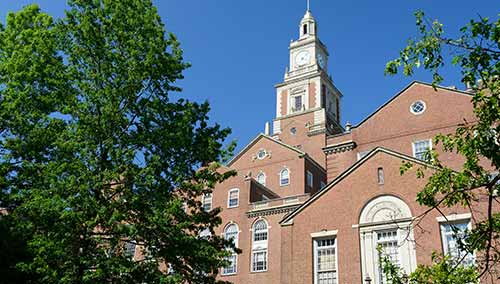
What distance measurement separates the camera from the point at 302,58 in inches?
2454

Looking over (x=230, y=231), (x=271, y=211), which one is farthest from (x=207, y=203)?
(x=271, y=211)

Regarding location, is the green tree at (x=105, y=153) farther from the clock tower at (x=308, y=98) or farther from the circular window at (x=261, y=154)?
the clock tower at (x=308, y=98)

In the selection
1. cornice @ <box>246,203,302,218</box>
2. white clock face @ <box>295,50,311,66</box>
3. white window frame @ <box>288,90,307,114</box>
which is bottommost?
cornice @ <box>246,203,302,218</box>

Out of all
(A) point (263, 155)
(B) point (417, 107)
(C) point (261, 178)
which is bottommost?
(C) point (261, 178)

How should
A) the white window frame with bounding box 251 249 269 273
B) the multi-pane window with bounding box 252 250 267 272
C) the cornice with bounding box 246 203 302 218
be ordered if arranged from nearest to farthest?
the white window frame with bounding box 251 249 269 273, the multi-pane window with bounding box 252 250 267 272, the cornice with bounding box 246 203 302 218

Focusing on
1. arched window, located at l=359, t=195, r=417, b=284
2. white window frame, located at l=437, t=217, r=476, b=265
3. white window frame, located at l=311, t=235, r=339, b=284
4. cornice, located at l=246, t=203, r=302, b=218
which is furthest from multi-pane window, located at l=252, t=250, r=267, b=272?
white window frame, located at l=437, t=217, r=476, b=265

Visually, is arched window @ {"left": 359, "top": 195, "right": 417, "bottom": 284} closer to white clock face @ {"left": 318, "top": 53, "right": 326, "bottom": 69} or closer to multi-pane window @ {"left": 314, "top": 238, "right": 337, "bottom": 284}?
multi-pane window @ {"left": 314, "top": 238, "right": 337, "bottom": 284}

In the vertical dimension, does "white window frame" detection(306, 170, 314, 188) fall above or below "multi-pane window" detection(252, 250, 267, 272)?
above

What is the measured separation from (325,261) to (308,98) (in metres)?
32.6

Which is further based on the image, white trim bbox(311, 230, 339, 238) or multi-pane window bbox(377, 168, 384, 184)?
white trim bbox(311, 230, 339, 238)

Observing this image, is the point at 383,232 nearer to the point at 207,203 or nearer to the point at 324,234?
the point at 324,234

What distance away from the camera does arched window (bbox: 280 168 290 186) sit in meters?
43.2

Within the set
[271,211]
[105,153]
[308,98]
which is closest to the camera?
[105,153]

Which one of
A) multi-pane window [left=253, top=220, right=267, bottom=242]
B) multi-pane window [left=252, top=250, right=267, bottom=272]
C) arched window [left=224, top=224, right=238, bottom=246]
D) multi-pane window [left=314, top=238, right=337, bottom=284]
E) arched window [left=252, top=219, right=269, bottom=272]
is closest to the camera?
multi-pane window [left=314, top=238, right=337, bottom=284]
